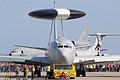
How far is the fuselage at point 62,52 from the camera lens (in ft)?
139

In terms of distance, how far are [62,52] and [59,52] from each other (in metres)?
0.34

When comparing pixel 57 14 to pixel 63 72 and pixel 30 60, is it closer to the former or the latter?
pixel 30 60

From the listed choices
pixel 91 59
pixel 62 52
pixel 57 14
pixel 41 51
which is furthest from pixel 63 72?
pixel 41 51

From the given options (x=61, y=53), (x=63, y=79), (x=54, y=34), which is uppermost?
(x=54, y=34)

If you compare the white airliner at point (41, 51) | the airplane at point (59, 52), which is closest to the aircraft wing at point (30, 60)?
the airplane at point (59, 52)

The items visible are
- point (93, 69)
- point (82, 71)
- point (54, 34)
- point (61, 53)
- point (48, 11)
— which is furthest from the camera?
point (93, 69)

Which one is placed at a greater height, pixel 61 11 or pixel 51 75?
pixel 61 11

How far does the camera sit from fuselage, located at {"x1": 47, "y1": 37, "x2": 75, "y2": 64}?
42406mm

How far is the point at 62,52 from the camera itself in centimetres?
4231

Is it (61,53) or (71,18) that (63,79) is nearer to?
(61,53)

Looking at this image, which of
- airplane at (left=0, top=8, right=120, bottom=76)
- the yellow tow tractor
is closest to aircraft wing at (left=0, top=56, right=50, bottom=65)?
airplane at (left=0, top=8, right=120, bottom=76)

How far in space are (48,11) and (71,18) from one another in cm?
577

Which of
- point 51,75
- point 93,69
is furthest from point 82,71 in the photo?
point 93,69

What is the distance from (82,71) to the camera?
49312 millimetres
